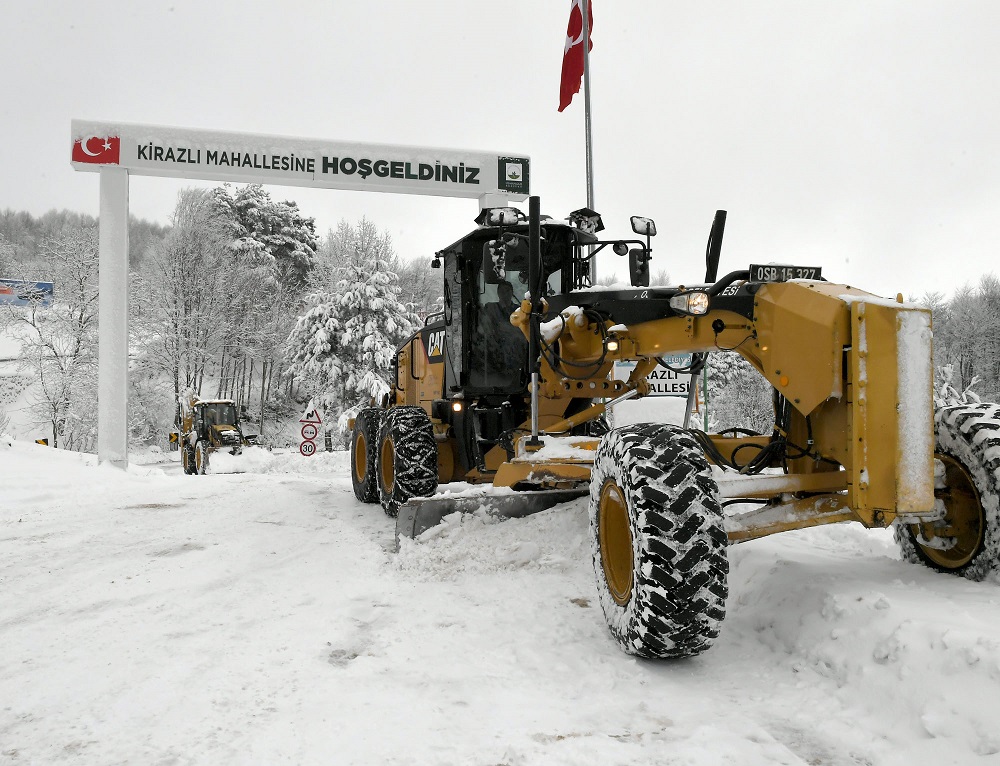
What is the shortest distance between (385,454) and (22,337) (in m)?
24.8

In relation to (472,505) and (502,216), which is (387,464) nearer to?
(472,505)

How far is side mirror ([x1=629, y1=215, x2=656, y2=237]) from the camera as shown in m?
5.12

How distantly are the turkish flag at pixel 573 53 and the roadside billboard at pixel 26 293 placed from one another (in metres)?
21.6

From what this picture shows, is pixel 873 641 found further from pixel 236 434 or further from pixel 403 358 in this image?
pixel 236 434

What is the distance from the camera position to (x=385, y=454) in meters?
8.30

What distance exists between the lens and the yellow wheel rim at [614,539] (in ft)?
12.3

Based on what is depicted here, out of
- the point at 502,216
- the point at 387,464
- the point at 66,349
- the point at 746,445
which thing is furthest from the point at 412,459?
the point at 66,349

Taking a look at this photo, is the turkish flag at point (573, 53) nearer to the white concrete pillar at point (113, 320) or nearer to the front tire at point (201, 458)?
the white concrete pillar at point (113, 320)

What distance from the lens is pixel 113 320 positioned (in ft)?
43.8

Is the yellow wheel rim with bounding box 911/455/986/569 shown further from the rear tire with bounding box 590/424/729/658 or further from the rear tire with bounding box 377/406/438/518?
the rear tire with bounding box 377/406/438/518

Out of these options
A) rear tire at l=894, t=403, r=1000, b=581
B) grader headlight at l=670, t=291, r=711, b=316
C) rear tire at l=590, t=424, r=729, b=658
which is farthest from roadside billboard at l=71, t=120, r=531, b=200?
rear tire at l=590, t=424, r=729, b=658

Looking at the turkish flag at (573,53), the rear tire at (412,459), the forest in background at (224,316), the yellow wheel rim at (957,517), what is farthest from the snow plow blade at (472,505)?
the forest in background at (224,316)

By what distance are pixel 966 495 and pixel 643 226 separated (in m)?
2.54

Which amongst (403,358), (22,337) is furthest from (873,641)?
(22,337)
